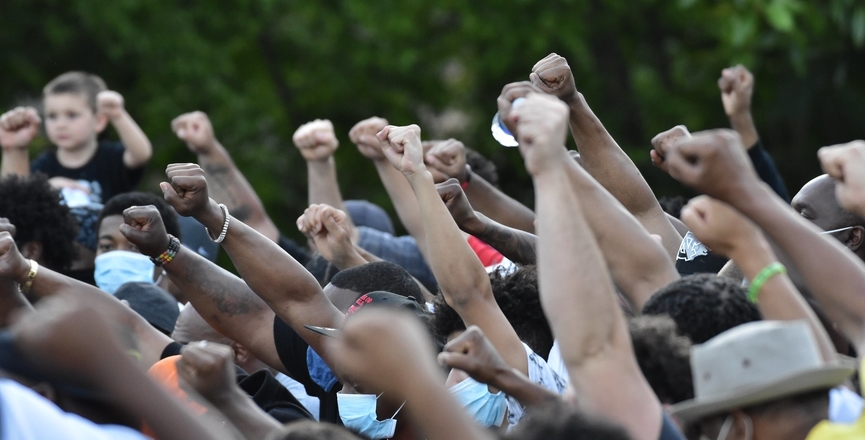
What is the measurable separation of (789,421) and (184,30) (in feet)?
26.6

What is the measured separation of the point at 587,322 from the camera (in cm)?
236

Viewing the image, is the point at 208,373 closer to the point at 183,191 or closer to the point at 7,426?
the point at 7,426

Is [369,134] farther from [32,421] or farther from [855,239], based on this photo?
[32,421]

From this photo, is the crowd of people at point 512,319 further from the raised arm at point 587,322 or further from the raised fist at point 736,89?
the raised fist at point 736,89

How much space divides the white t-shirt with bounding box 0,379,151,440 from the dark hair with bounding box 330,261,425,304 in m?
1.86

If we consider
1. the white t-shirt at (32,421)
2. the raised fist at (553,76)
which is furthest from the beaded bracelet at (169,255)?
the white t-shirt at (32,421)

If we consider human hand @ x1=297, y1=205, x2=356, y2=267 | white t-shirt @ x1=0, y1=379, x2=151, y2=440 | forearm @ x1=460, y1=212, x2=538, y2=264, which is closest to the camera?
white t-shirt @ x1=0, y1=379, x2=151, y2=440

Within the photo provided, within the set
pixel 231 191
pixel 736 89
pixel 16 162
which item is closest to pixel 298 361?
pixel 231 191

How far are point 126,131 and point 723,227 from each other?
4.59 metres

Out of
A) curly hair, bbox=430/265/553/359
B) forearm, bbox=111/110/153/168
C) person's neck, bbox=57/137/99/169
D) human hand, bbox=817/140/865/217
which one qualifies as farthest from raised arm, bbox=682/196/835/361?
person's neck, bbox=57/137/99/169

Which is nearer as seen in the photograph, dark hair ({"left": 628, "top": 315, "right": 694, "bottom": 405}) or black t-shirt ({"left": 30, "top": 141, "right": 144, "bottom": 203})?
dark hair ({"left": 628, "top": 315, "right": 694, "bottom": 405})

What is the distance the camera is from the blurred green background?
29.7 feet

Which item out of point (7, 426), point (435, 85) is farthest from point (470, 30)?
point (7, 426)

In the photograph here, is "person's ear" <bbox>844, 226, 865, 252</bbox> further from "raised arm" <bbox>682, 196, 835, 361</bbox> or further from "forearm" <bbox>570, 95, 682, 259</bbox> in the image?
"raised arm" <bbox>682, 196, 835, 361</bbox>
